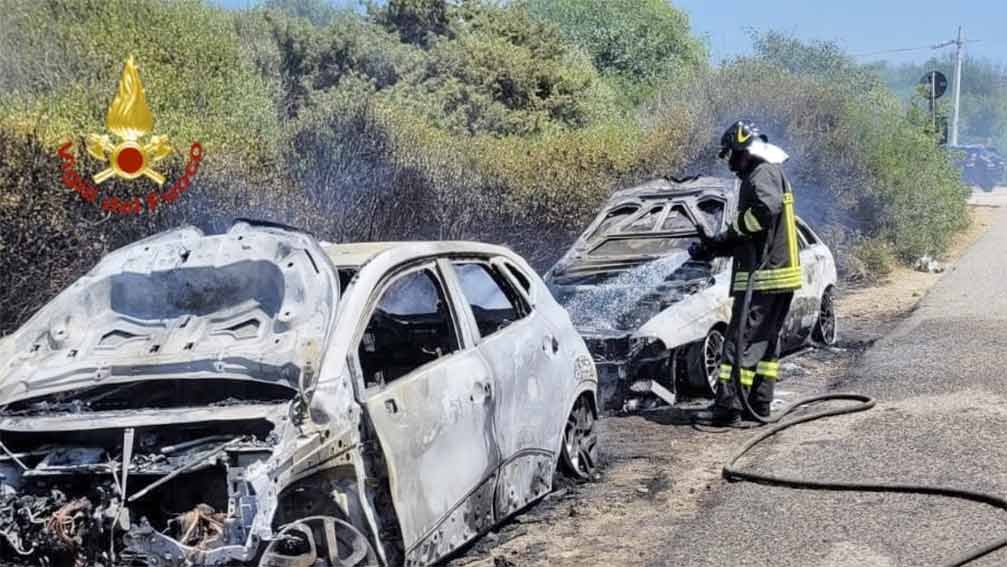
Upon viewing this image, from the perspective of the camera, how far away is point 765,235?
8.37 m

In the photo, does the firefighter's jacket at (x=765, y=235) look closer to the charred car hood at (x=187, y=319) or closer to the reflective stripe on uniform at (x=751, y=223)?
the reflective stripe on uniform at (x=751, y=223)

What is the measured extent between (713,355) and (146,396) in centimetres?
526

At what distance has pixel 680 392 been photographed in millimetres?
9141

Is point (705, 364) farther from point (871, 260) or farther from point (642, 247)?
point (871, 260)

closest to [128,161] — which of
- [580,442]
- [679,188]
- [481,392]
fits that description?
[580,442]

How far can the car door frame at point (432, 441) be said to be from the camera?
471 cm

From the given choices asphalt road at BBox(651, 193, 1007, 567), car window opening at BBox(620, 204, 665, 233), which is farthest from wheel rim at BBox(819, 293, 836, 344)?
car window opening at BBox(620, 204, 665, 233)

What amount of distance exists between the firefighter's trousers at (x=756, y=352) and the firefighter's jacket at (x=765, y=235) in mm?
117

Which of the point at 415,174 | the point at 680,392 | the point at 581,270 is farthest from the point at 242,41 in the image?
the point at 680,392

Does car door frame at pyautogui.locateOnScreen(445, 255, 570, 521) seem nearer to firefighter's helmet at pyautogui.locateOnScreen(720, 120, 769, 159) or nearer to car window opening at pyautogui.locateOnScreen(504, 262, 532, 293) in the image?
car window opening at pyautogui.locateOnScreen(504, 262, 532, 293)

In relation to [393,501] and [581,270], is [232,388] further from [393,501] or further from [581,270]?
[581,270]

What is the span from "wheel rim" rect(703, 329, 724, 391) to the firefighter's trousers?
591 mm

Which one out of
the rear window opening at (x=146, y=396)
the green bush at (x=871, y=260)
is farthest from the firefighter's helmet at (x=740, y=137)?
the green bush at (x=871, y=260)

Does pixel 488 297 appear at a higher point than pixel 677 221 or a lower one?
lower
